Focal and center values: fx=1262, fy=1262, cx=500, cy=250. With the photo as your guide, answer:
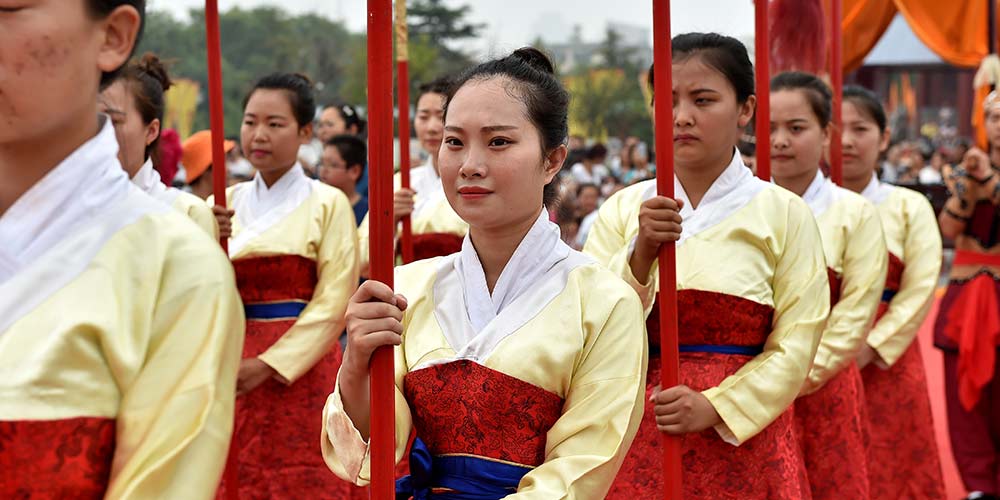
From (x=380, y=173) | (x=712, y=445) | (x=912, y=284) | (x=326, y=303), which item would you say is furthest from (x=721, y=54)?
(x=912, y=284)

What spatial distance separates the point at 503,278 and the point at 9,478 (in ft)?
3.20

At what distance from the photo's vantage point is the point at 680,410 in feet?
7.93

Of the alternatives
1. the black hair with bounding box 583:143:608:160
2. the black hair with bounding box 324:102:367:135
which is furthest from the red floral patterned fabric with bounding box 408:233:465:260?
the black hair with bounding box 583:143:608:160

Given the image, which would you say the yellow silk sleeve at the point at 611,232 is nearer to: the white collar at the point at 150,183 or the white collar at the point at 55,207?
the white collar at the point at 150,183

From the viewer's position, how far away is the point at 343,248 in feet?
12.0

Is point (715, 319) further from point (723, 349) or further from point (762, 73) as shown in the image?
point (762, 73)

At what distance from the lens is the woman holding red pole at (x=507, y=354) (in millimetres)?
1958

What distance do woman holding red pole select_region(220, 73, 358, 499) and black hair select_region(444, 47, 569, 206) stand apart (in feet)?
4.89

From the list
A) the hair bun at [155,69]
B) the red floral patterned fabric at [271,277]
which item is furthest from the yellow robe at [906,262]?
the hair bun at [155,69]

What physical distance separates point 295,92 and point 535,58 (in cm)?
168

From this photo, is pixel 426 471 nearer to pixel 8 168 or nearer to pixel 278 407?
pixel 8 168

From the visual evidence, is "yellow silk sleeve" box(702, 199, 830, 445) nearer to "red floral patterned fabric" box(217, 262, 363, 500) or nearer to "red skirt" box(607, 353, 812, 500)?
"red skirt" box(607, 353, 812, 500)

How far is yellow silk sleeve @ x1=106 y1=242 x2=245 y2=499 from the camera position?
1278mm

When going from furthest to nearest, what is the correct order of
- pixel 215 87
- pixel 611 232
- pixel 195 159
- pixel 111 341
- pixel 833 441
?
pixel 195 159 → pixel 833 441 → pixel 611 232 → pixel 215 87 → pixel 111 341
